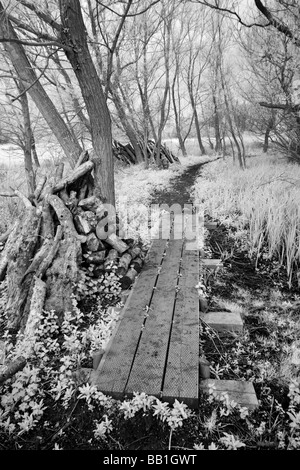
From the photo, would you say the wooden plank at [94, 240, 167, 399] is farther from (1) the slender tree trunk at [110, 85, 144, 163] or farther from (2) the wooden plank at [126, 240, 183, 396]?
(1) the slender tree trunk at [110, 85, 144, 163]

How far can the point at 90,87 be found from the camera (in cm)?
476

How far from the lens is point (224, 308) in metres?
3.24

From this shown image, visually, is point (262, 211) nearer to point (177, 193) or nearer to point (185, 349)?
point (185, 349)

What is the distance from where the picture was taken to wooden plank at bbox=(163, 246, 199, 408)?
206 centimetres

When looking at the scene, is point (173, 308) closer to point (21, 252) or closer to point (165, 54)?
point (21, 252)

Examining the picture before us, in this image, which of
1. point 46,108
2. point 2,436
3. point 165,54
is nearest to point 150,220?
point 46,108

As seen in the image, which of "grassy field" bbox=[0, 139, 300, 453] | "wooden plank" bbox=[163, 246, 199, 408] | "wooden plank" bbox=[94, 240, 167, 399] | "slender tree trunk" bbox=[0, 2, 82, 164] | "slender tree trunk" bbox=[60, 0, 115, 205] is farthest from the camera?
"slender tree trunk" bbox=[0, 2, 82, 164]

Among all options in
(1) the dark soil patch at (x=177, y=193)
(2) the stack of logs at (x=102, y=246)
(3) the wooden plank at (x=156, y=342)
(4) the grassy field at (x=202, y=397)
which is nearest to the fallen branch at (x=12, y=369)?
(4) the grassy field at (x=202, y=397)

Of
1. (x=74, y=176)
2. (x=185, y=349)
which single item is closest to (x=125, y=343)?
(x=185, y=349)

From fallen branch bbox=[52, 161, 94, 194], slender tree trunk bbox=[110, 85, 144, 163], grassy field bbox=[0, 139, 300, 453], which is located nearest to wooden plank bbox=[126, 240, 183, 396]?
grassy field bbox=[0, 139, 300, 453]

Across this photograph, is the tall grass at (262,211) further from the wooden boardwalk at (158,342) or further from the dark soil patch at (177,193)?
the wooden boardwalk at (158,342)

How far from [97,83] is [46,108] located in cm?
148

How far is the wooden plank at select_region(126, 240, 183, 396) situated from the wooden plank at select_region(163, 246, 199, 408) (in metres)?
0.07

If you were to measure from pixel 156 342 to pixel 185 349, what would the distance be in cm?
27
